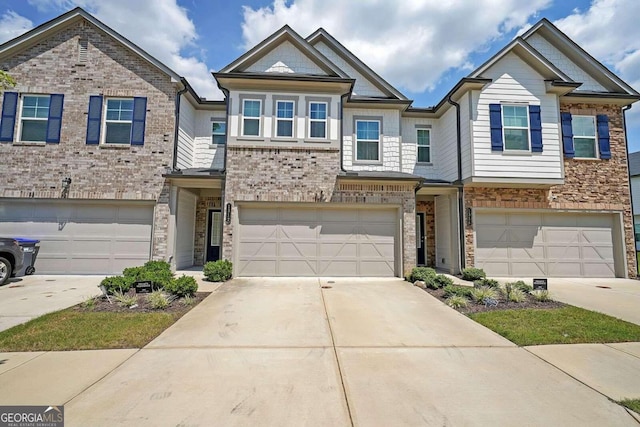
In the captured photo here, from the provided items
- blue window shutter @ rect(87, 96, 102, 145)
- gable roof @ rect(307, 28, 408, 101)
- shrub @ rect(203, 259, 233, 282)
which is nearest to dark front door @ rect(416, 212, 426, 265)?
gable roof @ rect(307, 28, 408, 101)

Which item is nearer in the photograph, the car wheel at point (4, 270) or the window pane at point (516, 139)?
the car wheel at point (4, 270)

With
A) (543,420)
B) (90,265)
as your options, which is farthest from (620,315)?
(90,265)

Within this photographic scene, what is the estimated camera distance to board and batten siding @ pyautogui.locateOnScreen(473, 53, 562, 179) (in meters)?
10.6

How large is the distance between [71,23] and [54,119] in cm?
352

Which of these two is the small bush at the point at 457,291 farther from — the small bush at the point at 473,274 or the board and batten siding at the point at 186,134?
the board and batten siding at the point at 186,134

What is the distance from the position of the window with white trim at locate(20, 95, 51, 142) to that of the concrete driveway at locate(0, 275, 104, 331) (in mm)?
4718

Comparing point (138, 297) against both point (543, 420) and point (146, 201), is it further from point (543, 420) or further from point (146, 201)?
point (543, 420)

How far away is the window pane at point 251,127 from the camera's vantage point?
10.5 meters

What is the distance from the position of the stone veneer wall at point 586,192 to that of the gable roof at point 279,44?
664 cm

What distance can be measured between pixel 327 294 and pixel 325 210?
137 inches

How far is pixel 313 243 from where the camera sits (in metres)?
10.4

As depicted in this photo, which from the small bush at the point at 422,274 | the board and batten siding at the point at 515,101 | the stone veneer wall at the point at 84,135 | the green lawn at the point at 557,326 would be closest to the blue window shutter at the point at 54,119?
the stone veneer wall at the point at 84,135

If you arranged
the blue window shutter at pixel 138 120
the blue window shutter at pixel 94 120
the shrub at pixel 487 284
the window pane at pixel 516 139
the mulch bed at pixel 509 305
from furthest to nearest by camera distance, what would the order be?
the window pane at pixel 516 139, the blue window shutter at pixel 138 120, the blue window shutter at pixel 94 120, the shrub at pixel 487 284, the mulch bed at pixel 509 305

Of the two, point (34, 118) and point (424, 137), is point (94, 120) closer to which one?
point (34, 118)
